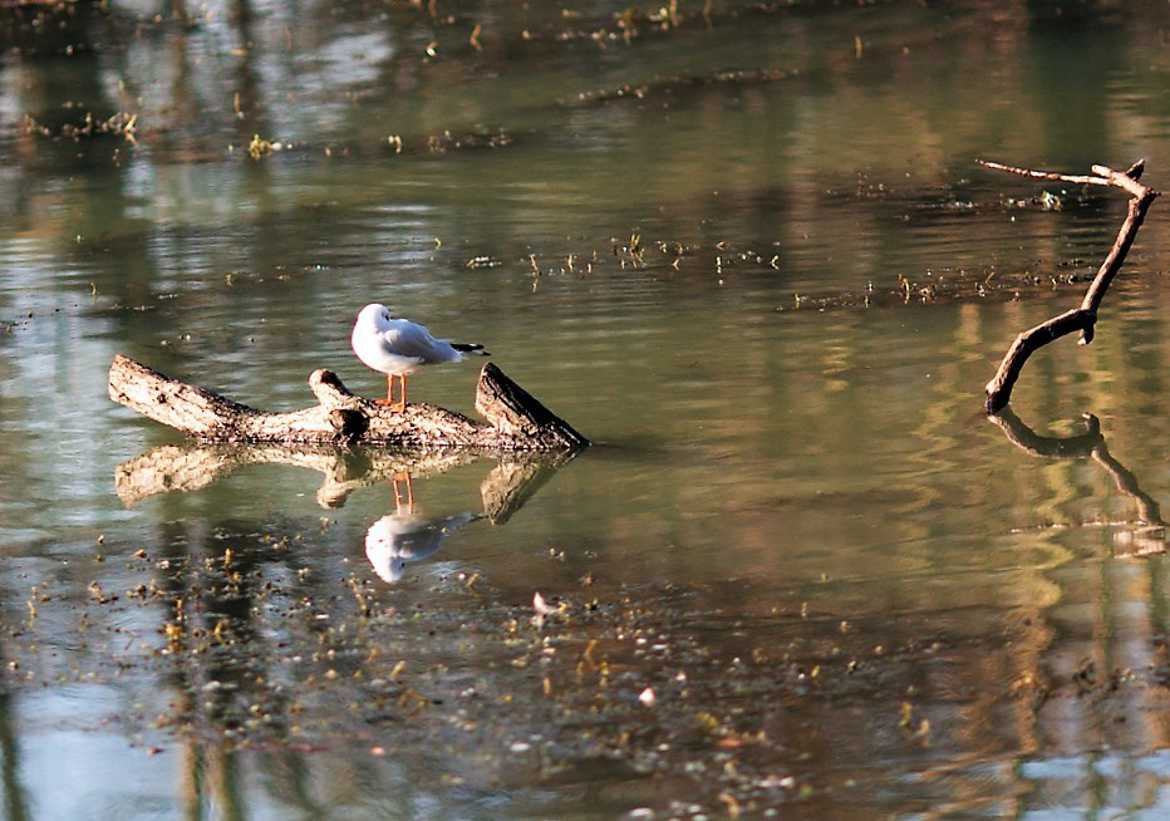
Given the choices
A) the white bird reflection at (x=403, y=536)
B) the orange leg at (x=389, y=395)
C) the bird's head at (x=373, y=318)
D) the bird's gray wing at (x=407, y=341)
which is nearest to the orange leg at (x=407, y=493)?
the white bird reflection at (x=403, y=536)

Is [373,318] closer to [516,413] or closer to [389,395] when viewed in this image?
[389,395]

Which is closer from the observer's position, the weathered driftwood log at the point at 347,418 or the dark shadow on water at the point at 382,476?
the dark shadow on water at the point at 382,476

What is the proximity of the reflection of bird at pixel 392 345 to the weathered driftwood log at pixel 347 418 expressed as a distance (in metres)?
0.20

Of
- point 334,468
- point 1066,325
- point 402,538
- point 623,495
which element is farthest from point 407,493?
point 1066,325

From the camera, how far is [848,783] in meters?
9.06

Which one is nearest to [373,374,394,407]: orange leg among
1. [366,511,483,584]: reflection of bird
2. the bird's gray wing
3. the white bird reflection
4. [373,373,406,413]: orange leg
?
[373,373,406,413]: orange leg

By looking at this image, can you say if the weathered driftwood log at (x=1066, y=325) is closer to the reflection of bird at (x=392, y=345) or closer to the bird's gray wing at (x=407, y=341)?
the reflection of bird at (x=392, y=345)

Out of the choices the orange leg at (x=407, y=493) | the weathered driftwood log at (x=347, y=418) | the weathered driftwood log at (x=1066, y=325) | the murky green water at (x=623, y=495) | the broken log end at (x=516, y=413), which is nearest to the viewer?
the murky green water at (x=623, y=495)

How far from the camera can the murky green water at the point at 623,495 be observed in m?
9.57

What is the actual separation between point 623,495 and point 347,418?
7.56 feet

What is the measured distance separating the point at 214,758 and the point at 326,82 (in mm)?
31372

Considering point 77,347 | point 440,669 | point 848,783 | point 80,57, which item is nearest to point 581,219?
point 77,347

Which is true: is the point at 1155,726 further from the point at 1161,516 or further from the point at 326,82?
the point at 326,82

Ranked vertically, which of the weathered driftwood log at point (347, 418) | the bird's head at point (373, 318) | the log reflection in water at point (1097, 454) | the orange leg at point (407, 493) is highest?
the bird's head at point (373, 318)
